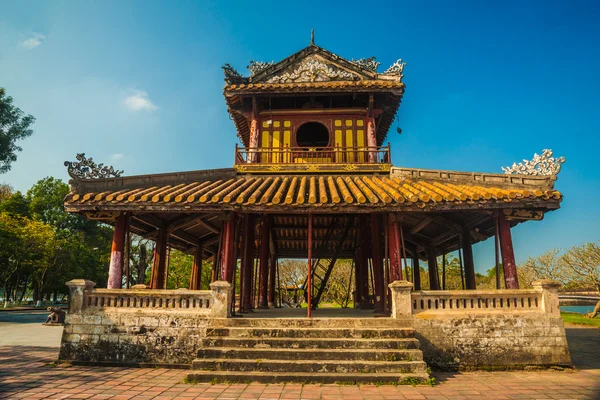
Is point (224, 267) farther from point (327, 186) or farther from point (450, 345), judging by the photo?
point (450, 345)

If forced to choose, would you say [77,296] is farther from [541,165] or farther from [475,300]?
[541,165]

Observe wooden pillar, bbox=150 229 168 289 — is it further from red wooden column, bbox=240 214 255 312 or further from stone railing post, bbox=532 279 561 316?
stone railing post, bbox=532 279 561 316

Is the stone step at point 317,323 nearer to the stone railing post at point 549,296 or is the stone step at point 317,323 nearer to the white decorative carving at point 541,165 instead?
the stone railing post at point 549,296

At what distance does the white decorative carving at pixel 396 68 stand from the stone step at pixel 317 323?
9687mm

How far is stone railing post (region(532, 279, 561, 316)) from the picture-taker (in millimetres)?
8633

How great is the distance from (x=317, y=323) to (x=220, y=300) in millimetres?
2404

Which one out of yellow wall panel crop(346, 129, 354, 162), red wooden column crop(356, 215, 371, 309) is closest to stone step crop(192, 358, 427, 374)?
red wooden column crop(356, 215, 371, 309)

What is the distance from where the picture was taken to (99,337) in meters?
8.80

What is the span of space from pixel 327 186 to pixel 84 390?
7.68m

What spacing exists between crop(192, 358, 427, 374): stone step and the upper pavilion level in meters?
7.52

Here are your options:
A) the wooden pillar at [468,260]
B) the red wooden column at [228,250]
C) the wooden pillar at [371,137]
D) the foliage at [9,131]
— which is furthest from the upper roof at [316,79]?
the foliage at [9,131]

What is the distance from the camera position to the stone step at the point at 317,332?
26.9ft

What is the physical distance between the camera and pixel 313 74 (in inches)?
579

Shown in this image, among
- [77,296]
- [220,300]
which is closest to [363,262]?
[220,300]
